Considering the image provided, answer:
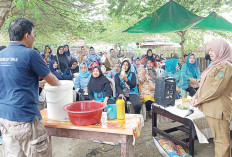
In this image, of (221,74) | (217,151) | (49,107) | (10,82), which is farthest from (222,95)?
(10,82)

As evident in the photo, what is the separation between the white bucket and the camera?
6.66ft

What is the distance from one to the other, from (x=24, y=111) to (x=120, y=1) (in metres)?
3.50

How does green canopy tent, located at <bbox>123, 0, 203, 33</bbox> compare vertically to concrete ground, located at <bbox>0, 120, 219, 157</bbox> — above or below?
above

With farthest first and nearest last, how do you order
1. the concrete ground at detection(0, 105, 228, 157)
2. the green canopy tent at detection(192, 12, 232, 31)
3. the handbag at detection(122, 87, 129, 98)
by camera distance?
the green canopy tent at detection(192, 12, 232, 31), the handbag at detection(122, 87, 129, 98), the concrete ground at detection(0, 105, 228, 157)

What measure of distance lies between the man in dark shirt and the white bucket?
0.98 ft

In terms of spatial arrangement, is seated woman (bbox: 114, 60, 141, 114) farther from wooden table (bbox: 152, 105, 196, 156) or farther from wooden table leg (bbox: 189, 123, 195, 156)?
wooden table leg (bbox: 189, 123, 195, 156)

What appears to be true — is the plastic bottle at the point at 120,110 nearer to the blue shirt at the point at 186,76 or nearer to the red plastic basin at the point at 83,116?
the red plastic basin at the point at 83,116

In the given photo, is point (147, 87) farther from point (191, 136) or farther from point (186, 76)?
point (191, 136)

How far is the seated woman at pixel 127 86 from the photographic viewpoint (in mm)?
4230

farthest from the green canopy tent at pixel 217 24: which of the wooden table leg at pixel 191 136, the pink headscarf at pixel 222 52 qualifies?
the wooden table leg at pixel 191 136

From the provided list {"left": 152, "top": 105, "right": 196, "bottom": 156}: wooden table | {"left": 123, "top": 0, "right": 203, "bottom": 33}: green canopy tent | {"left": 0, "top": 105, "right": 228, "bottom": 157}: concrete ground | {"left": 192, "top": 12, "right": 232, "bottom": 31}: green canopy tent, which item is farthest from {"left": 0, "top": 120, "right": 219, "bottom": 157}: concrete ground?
{"left": 192, "top": 12, "right": 232, "bottom": 31}: green canopy tent

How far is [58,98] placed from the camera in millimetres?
2078

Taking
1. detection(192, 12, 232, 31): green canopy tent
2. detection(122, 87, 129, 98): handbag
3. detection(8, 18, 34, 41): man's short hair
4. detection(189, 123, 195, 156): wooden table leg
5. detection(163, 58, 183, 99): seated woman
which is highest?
detection(192, 12, 232, 31): green canopy tent

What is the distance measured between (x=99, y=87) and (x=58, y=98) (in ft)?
6.69
